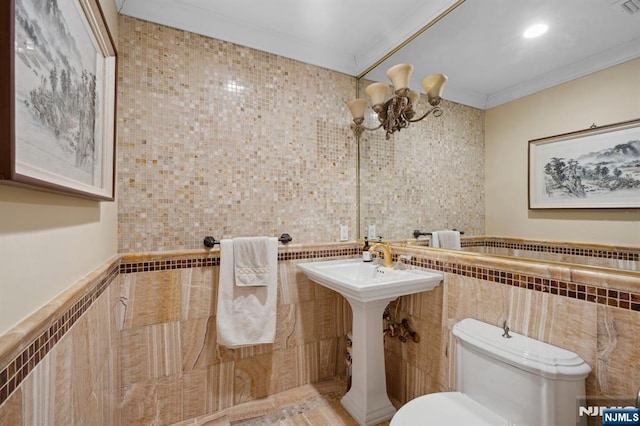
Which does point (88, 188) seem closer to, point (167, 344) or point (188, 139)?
point (188, 139)

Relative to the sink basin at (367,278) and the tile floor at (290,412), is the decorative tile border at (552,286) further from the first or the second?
the tile floor at (290,412)

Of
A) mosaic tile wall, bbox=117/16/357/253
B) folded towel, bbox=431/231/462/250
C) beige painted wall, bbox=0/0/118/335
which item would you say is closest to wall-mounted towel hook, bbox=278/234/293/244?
mosaic tile wall, bbox=117/16/357/253

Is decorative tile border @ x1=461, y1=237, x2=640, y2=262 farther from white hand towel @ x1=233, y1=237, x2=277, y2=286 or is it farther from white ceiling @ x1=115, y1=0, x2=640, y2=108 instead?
white hand towel @ x1=233, y1=237, x2=277, y2=286

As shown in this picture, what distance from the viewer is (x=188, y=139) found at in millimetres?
1643

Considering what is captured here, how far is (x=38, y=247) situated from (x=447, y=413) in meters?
1.40

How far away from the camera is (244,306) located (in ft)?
5.49

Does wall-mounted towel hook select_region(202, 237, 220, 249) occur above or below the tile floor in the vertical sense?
above

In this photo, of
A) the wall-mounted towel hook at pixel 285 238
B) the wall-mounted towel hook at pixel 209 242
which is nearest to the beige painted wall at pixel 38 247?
the wall-mounted towel hook at pixel 209 242

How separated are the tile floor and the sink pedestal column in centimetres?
7

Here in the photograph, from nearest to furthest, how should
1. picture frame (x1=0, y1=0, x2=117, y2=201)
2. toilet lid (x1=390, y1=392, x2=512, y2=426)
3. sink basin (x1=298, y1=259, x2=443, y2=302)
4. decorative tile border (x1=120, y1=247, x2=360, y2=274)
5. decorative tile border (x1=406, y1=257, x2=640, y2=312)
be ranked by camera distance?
1. picture frame (x1=0, y1=0, x2=117, y2=201)
2. decorative tile border (x1=406, y1=257, x2=640, y2=312)
3. toilet lid (x1=390, y1=392, x2=512, y2=426)
4. sink basin (x1=298, y1=259, x2=443, y2=302)
5. decorative tile border (x1=120, y1=247, x2=360, y2=274)

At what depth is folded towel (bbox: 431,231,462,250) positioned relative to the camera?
5.16ft

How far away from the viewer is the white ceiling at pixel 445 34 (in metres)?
1.08

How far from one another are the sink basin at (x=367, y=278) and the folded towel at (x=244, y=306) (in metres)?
0.25

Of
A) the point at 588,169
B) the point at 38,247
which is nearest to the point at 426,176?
the point at 588,169
